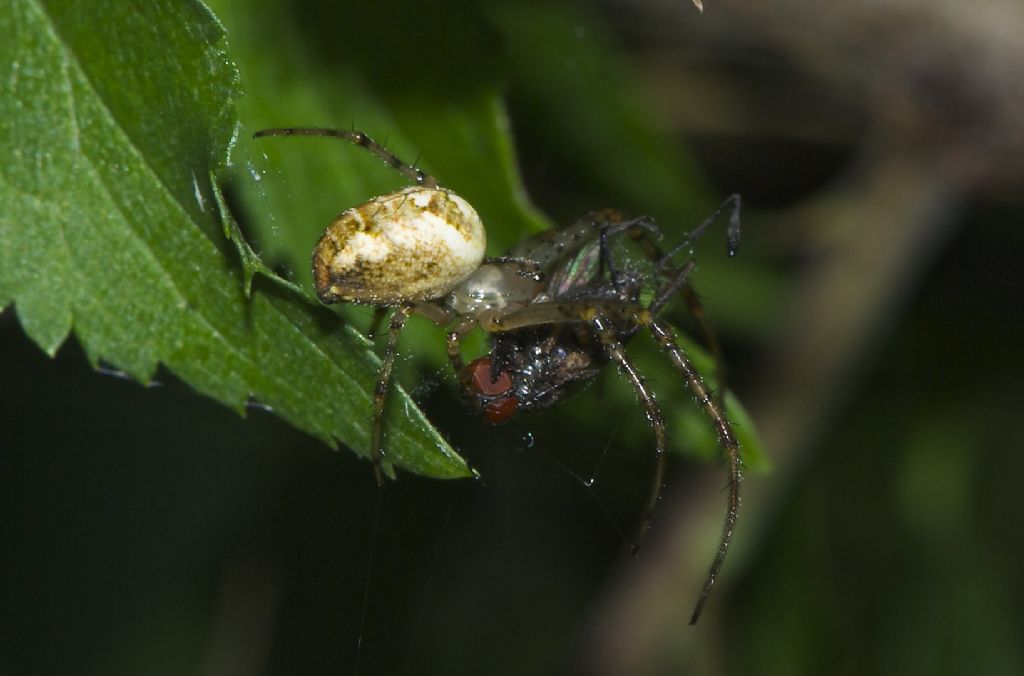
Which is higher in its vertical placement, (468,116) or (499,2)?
(499,2)

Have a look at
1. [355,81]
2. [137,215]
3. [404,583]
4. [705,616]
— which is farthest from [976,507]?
[137,215]

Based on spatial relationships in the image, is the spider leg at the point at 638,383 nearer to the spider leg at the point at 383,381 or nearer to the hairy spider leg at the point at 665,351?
the hairy spider leg at the point at 665,351

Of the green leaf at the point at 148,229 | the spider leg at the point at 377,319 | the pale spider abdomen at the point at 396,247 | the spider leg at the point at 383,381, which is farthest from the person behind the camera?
the spider leg at the point at 377,319

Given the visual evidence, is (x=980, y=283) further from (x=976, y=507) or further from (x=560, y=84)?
(x=560, y=84)

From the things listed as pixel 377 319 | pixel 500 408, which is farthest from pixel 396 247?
pixel 500 408

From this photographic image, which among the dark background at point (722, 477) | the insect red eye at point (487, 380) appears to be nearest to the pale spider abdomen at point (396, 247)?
the insect red eye at point (487, 380)

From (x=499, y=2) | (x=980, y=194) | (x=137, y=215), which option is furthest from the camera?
(x=980, y=194)

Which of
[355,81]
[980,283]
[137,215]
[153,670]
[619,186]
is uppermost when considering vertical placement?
[980,283]
